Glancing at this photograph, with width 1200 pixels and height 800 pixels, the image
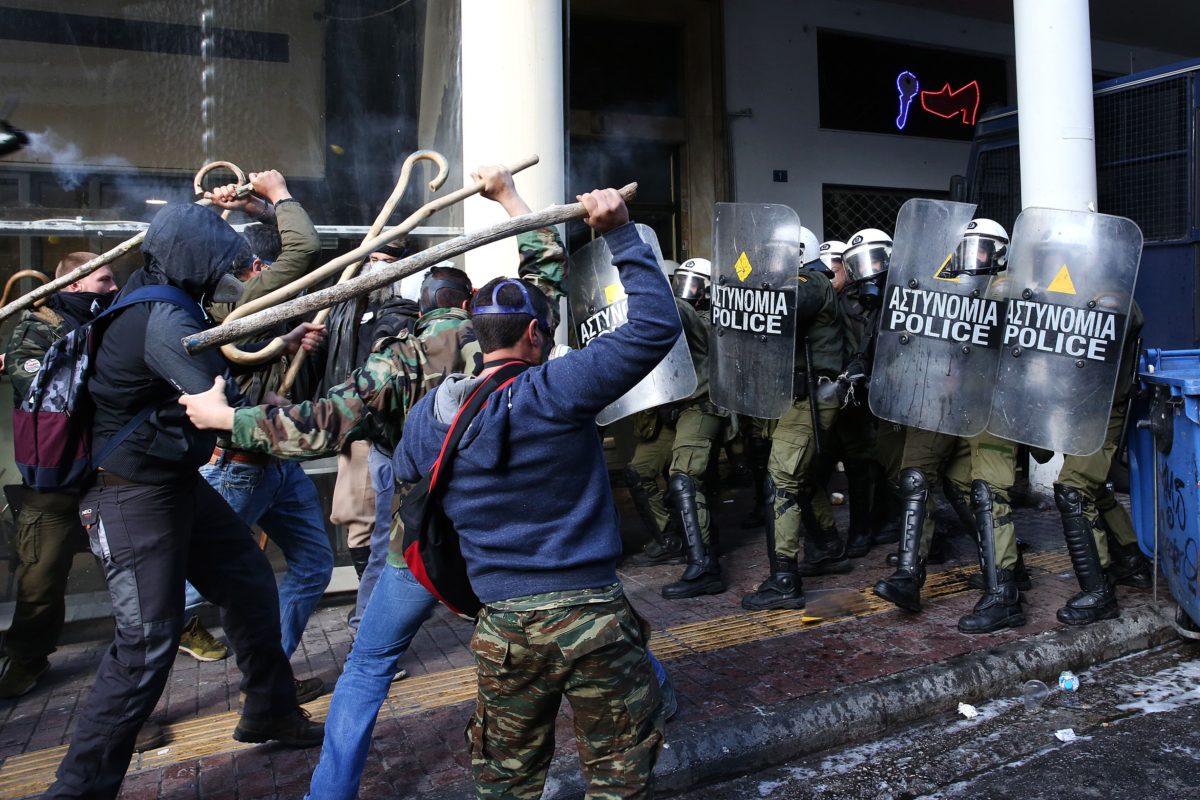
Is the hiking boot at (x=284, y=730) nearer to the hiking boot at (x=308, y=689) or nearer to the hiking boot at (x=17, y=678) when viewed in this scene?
the hiking boot at (x=308, y=689)

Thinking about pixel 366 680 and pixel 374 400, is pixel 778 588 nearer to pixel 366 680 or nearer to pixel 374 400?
pixel 366 680

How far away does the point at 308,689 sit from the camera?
3945 millimetres

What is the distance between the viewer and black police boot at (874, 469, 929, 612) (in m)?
4.64

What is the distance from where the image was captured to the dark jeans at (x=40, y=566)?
407 cm

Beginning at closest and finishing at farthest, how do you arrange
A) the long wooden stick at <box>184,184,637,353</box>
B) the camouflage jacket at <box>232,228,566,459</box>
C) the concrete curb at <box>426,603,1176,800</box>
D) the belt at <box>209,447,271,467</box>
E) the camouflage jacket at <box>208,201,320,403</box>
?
the long wooden stick at <box>184,184,637,353</box>
the camouflage jacket at <box>232,228,566,459</box>
the camouflage jacket at <box>208,201,320,403</box>
the concrete curb at <box>426,603,1176,800</box>
the belt at <box>209,447,271,467</box>

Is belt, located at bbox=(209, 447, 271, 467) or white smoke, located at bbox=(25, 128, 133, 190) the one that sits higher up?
white smoke, located at bbox=(25, 128, 133, 190)

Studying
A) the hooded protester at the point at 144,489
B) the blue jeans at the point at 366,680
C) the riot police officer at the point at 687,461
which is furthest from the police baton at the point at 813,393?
Result: the hooded protester at the point at 144,489

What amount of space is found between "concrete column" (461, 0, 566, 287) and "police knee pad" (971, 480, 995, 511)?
2.54m

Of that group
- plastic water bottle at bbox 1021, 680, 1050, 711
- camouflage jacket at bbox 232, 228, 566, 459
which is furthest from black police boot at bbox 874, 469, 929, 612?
camouflage jacket at bbox 232, 228, 566, 459

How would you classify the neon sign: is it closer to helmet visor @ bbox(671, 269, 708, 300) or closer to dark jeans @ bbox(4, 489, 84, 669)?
helmet visor @ bbox(671, 269, 708, 300)

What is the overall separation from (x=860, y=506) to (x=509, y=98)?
3.18 m

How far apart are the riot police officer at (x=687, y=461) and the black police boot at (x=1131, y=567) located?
2007mm

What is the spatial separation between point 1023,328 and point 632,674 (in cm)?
303

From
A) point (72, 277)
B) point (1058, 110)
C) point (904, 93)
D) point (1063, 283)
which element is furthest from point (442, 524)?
point (904, 93)
